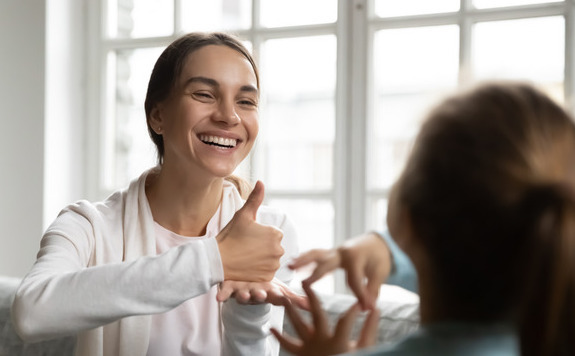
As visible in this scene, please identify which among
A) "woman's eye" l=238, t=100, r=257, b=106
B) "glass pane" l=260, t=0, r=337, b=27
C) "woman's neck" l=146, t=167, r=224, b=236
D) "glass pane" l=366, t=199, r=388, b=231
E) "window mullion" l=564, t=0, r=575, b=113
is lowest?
"glass pane" l=366, t=199, r=388, b=231

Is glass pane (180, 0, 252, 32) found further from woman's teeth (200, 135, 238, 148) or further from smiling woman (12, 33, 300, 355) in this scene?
woman's teeth (200, 135, 238, 148)

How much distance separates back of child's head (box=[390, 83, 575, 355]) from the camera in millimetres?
772

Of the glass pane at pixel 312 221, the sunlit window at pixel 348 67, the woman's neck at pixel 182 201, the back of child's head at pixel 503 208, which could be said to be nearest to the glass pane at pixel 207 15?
the sunlit window at pixel 348 67

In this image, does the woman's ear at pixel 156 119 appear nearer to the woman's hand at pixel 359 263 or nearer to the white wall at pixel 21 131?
the woman's hand at pixel 359 263

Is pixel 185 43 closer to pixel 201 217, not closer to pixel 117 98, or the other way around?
pixel 201 217

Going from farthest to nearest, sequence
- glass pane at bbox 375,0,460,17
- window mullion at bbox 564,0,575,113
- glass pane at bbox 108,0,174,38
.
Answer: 1. glass pane at bbox 108,0,174,38
2. glass pane at bbox 375,0,460,17
3. window mullion at bbox 564,0,575,113

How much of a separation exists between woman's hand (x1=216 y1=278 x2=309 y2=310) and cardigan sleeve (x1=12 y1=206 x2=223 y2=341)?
0.09m

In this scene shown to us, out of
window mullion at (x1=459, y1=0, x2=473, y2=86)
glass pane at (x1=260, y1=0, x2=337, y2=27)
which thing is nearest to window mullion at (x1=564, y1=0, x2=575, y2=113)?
window mullion at (x1=459, y1=0, x2=473, y2=86)

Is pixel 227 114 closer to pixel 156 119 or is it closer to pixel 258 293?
pixel 156 119

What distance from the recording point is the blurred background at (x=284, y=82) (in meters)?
2.67

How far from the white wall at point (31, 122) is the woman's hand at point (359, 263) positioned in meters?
2.31

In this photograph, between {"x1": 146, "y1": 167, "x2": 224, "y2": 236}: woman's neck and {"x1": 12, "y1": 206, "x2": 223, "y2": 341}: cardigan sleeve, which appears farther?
{"x1": 146, "y1": 167, "x2": 224, "y2": 236}: woman's neck

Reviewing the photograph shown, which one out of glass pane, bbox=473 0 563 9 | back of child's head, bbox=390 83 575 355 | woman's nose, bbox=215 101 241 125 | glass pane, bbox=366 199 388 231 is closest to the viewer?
back of child's head, bbox=390 83 575 355

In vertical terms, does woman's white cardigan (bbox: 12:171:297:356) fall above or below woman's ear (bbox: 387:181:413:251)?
below
